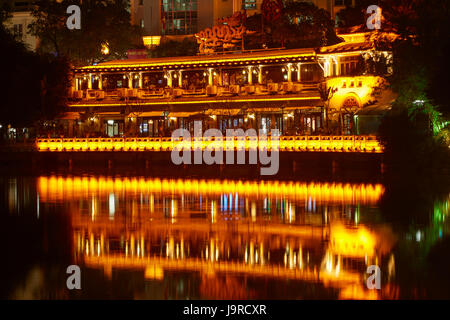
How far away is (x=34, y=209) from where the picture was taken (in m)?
33.8

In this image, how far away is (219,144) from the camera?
56750 millimetres

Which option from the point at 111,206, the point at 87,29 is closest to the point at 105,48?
the point at 87,29

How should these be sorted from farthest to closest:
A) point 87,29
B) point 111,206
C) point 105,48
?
point 105,48
point 87,29
point 111,206

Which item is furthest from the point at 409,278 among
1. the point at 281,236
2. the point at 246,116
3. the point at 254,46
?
the point at 254,46

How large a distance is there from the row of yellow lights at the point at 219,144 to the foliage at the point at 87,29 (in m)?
25.4

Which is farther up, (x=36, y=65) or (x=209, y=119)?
(x=36, y=65)

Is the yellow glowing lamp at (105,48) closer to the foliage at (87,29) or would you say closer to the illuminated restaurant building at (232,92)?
the foliage at (87,29)

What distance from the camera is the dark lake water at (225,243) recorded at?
58.7ft

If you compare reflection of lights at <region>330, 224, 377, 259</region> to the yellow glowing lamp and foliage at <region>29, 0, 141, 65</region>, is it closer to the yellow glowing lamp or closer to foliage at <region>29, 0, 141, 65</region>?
foliage at <region>29, 0, 141, 65</region>

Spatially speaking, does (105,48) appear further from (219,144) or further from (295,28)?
(219,144)

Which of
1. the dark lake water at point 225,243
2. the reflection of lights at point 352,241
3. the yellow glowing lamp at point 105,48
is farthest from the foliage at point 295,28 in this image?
the reflection of lights at point 352,241

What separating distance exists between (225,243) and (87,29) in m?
68.3
